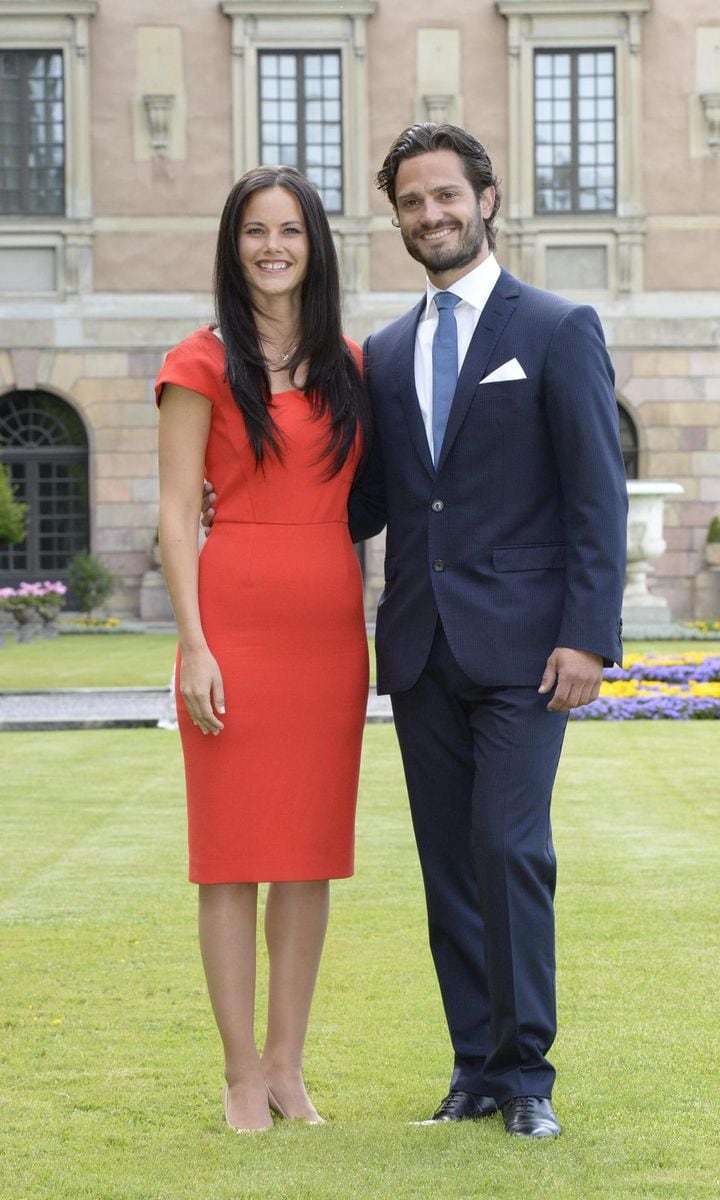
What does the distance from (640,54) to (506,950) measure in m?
27.0

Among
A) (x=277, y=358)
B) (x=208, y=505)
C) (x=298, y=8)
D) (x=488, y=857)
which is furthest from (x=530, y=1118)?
(x=298, y=8)

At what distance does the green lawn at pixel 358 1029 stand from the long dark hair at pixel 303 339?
1.54m

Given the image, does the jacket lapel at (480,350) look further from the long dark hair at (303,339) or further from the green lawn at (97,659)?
the green lawn at (97,659)

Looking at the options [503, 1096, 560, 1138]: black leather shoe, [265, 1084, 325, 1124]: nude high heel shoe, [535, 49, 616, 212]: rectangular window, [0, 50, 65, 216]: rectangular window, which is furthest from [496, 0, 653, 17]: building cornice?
[503, 1096, 560, 1138]: black leather shoe

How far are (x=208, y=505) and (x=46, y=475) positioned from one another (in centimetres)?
2538

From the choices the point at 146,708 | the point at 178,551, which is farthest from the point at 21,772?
the point at 178,551

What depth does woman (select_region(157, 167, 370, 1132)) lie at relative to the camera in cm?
437

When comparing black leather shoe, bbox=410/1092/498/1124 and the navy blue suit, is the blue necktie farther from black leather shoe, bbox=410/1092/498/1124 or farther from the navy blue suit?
black leather shoe, bbox=410/1092/498/1124

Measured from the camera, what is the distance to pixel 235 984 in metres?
4.39

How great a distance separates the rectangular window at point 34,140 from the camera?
29.2 metres

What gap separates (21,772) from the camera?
10688mm

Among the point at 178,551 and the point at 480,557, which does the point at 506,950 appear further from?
the point at 178,551

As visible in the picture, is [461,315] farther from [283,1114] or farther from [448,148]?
[283,1114]

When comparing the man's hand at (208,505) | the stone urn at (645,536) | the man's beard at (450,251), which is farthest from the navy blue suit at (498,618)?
the stone urn at (645,536)
